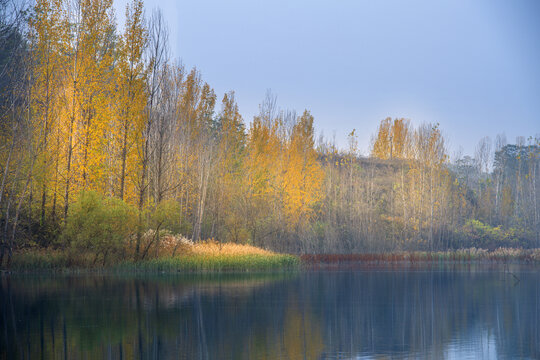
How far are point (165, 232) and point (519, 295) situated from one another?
16252 mm

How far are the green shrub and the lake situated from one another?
7.77 feet

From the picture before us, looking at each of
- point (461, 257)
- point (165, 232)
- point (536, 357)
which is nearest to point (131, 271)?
point (165, 232)

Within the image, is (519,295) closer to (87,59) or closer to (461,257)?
(461,257)

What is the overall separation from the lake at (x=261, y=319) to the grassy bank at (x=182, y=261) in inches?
76.7

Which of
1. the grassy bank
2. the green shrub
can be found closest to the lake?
the grassy bank

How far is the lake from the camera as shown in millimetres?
9375

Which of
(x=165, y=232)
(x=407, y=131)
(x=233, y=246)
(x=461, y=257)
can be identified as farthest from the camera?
(x=407, y=131)

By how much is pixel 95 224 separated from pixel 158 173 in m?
5.52

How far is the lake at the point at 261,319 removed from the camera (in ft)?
30.8

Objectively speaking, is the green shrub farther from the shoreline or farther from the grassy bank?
the shoreline

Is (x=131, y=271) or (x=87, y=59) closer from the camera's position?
(x=131, y=271)

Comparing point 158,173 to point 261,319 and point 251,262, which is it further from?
point 261,319

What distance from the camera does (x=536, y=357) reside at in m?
9.31

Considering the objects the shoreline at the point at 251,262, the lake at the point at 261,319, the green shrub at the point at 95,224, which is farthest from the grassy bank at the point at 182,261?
the lake at the point at 261,319
